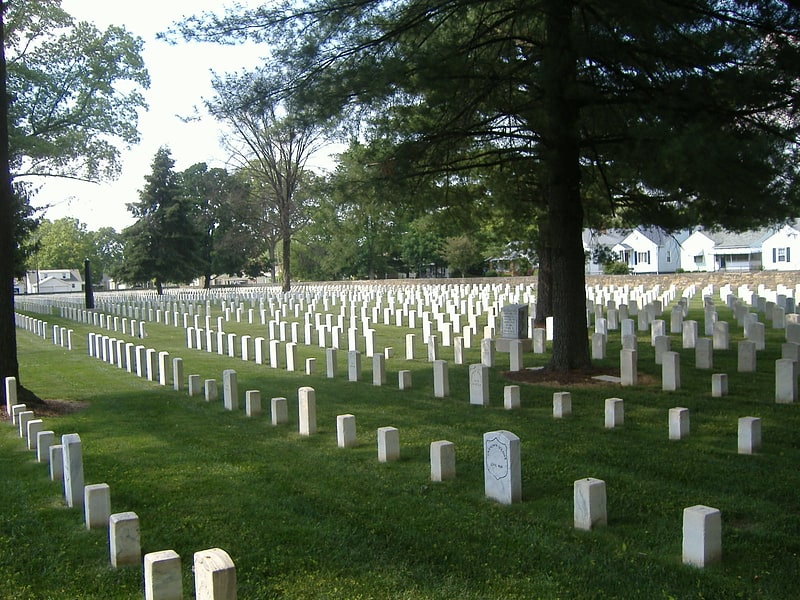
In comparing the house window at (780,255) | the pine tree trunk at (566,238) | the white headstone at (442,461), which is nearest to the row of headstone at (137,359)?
the pine tree trunk at (566,238)

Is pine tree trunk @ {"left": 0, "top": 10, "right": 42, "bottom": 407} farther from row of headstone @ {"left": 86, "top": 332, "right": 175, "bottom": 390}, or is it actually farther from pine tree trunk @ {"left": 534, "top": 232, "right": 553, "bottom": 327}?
pine tree trunk @ {"left": 534, "top": 232, "right": 553, "bottom": 327}

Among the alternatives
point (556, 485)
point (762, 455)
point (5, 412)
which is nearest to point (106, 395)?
point (5, 412)

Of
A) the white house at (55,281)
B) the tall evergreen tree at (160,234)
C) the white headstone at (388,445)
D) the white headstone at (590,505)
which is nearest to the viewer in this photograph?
the white headstone at (590,505)

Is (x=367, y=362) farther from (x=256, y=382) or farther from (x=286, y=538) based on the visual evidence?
(x=286, y=538)

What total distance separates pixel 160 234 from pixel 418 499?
45082 millimetres

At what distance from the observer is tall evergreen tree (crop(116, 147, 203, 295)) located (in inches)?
1847

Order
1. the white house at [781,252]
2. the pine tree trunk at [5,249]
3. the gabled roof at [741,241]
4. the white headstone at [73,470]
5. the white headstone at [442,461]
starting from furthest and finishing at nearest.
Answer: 1. the gabled roof at [741,241]
2. the white house at [781,252]
3. the pine tree trunk at [5,249]
4. the white headstone at [442,461]
5. the white headstone at [73,470]

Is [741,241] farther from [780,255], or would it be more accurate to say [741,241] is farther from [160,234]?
[160,234]

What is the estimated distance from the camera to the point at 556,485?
5.61 m

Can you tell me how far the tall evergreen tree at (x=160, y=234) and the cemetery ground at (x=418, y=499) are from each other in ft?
129

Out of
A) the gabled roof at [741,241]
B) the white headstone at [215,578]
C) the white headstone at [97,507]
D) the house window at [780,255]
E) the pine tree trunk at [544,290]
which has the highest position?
the gabled roof at [741,241]

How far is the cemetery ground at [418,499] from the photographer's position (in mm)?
4012

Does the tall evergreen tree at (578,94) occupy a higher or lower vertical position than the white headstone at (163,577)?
higher

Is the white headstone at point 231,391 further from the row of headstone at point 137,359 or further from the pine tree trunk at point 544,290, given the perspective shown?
the pine tree trunk at point 544,290
